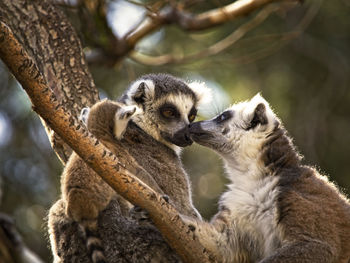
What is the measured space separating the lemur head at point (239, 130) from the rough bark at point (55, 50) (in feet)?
4.30

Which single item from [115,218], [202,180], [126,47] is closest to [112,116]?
[115,218]

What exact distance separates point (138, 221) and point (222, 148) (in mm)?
1583

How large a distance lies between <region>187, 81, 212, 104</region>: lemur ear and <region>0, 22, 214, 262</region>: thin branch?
278cm

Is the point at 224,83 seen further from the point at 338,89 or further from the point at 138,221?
the point at 138,221

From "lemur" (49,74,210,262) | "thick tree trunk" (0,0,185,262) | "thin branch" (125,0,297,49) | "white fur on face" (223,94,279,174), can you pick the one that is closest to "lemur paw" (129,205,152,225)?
"lemur" (49,74,210,262)

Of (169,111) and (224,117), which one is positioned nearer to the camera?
(224,117)

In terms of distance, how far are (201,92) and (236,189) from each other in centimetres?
192

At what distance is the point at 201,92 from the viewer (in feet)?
23.1

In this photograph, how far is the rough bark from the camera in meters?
6.14

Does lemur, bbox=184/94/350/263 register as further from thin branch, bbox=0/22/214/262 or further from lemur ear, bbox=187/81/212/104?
lemur ear, bbox=187/81/212/104

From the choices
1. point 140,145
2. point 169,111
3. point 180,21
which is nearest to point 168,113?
point 169,111

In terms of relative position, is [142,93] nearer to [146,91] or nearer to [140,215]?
[146,91]

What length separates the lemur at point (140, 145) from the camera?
4566 mm

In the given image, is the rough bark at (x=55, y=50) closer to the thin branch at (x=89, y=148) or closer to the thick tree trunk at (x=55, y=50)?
the thick tree trunk at (x=55, y=50)
